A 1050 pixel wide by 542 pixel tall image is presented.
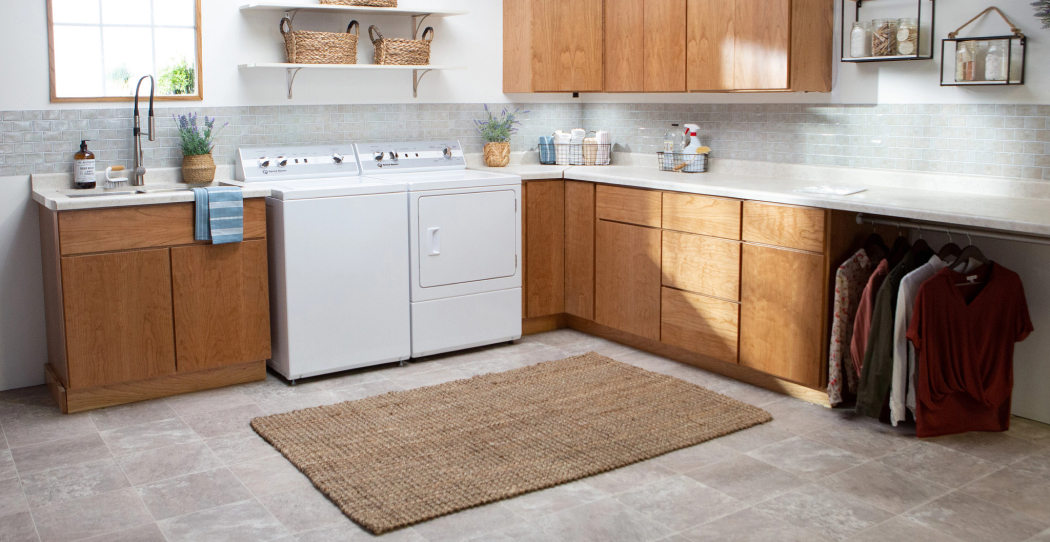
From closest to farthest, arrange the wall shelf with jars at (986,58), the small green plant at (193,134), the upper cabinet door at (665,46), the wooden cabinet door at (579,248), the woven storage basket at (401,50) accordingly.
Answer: the wall shelf with jars at (986,58) → the small green plant at (193,134) → the upper cabinet door at (665,46) → the woven storage basket at (401,50) → the wooden cabinet door at (579,248)

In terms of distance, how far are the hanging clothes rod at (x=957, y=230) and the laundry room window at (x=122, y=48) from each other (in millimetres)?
2974

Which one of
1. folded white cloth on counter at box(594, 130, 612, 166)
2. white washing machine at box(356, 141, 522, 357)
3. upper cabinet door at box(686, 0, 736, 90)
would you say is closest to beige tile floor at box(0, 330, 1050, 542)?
white washing machine at box(356, 141, 522, 357)

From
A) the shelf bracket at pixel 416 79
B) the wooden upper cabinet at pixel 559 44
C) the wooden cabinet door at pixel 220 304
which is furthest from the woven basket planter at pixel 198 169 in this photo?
the wooden upper cabinet at pixel 559 44

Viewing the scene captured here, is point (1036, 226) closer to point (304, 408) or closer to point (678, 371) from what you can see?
point (678, 371)

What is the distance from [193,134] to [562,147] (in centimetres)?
198

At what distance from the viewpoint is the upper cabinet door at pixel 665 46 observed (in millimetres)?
4375

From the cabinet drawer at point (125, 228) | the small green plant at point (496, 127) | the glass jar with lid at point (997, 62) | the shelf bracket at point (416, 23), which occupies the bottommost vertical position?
the cabinet drawer at point (125, 228)

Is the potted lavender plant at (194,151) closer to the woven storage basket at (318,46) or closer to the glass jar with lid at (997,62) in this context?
the woven storage basket at (318,46)

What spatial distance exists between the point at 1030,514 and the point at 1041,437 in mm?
730

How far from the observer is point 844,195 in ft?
11.7

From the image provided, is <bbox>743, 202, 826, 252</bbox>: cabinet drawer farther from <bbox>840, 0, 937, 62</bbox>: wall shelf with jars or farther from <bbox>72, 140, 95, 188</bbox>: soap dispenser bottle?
<bbox>72, 140, 95, 188</bbox>: soap dispenser bottle

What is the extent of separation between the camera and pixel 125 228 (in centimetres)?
361

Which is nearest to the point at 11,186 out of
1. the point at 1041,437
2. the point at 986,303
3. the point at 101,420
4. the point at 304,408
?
the point at 101,420

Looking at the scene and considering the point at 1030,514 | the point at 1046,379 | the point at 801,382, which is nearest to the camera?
the point at 1030,514
